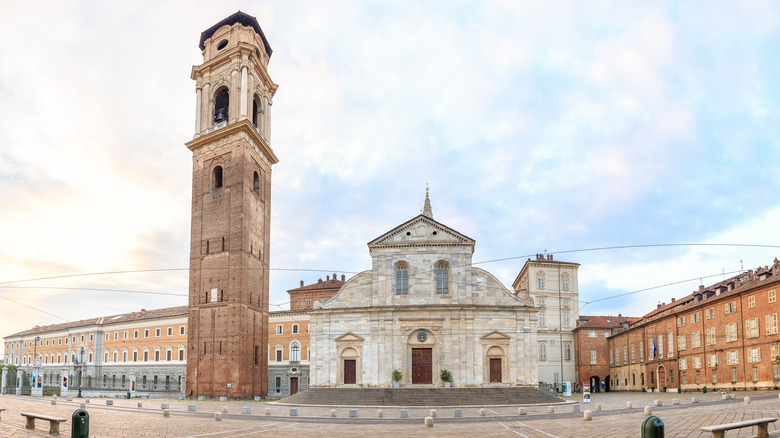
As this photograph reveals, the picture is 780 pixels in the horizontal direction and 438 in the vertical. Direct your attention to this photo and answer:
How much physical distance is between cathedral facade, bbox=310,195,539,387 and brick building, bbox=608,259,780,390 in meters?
14.6

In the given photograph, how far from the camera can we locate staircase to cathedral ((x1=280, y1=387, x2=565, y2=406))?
39.1 meters

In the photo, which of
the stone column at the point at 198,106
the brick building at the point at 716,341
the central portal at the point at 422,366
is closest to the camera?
the brick building at the point at 716,341

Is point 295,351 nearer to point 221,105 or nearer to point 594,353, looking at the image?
point 221,105

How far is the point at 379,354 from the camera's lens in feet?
147

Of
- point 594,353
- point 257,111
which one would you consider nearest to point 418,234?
point 257,111

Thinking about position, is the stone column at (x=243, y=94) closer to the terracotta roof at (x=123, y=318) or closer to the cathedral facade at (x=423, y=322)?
the cathedral facade at (x=423, y=322)

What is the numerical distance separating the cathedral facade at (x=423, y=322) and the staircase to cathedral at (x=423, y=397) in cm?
219

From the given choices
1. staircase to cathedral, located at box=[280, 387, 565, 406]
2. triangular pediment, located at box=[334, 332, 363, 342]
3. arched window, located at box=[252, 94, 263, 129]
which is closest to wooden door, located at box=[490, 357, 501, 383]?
staircase to cathedral, located at box=[280, 387, 565, 406]

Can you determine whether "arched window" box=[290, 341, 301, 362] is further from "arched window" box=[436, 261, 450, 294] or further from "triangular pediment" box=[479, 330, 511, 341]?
"triangular pediment" box=[479, 330, 511, 341]

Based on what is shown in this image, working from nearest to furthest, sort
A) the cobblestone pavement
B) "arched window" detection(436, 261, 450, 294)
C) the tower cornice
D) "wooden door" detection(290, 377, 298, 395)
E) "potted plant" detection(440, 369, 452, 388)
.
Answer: the cobblestone pavement → "potted plant" detection(440, 369, 452, 388) → "arched window" detection(436, 261, 450, 294) → the tower cornice → "wooden door" detection(290, 377, 298, 395)

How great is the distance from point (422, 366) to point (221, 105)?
2865 centimetres

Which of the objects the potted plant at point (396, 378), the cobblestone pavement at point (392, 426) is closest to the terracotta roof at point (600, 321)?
the potted plant at point (396, 378)

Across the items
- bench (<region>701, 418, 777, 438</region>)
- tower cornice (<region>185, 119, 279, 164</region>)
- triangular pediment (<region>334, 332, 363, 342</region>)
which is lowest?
bench (<region>701, 418, 777, 438</region>)

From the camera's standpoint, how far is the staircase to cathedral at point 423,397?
39.1 m
